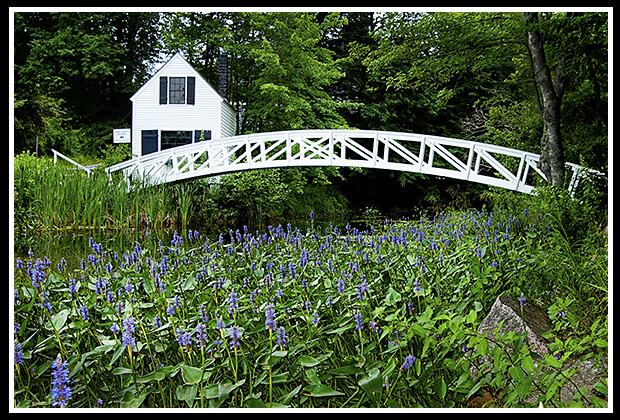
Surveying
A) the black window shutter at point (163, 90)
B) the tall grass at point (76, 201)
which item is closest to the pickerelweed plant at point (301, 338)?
the tall grass at point (76, 201)

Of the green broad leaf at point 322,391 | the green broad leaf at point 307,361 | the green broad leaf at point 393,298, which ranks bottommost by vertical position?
the green broad leaf at point 322,391

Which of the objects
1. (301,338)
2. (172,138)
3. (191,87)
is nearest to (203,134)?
(172,138)

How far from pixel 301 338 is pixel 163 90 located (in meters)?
15.9

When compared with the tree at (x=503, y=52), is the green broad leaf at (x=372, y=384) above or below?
below

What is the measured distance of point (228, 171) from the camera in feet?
42.8

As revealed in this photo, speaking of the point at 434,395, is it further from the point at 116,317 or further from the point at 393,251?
the point at 393,251

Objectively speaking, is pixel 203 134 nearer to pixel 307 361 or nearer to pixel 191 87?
pixel 191 87

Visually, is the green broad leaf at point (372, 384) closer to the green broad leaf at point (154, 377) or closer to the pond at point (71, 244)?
the green broad leaf at point (154, 377)

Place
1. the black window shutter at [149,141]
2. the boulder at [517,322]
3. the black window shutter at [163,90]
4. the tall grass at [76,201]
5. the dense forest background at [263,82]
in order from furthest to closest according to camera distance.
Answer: the black window shutter at [149,141] → the black window shutter at [163,90] → the dense forest background at [263,82] → the tall grass at [76,201] → the boulder at [517,322]

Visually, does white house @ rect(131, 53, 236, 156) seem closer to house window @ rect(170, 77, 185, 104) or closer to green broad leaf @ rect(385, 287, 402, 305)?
house window @ rect(170, 77, 185, 104)

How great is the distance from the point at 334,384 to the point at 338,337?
255mm

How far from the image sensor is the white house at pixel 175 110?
55.3 ft

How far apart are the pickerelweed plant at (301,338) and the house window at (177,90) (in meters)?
14.2
